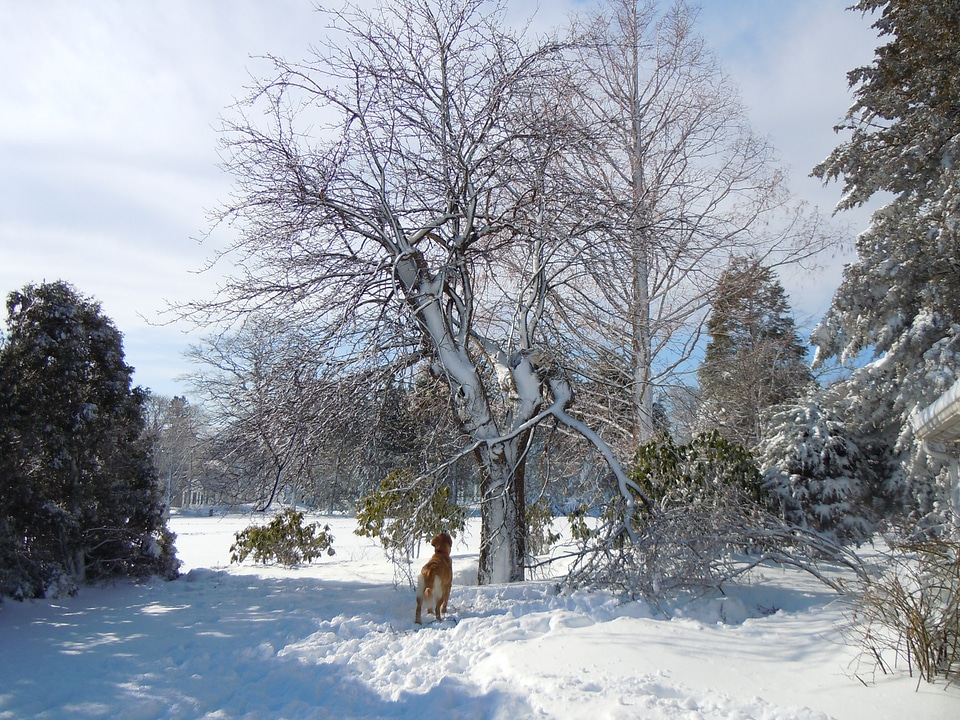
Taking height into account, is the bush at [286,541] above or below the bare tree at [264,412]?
below

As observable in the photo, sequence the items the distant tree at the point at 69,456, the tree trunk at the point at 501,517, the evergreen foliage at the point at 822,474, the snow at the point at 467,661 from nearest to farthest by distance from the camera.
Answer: the snow at the point at 467,661, the distant tree at the point at 69,456, the tree trunk at the point at 501,517, the evergreen foliage at the point at 822,474

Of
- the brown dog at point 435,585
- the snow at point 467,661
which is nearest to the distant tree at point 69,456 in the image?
the snow at point 467,661

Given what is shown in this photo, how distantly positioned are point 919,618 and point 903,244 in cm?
1101

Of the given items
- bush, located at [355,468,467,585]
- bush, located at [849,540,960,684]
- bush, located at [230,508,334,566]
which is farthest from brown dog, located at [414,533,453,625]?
bush, located at [230,508,334,566]

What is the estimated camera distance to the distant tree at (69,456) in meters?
7.24

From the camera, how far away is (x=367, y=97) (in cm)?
735

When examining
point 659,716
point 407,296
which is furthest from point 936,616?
point 407,296

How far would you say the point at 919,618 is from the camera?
356 cm

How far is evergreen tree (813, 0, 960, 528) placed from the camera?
11281mm

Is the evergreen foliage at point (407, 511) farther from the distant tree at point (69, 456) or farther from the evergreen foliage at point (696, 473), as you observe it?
the distant tree at point (69, 456)

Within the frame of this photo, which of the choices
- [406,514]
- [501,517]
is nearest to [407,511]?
[406,514]

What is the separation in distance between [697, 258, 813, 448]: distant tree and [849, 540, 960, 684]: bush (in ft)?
21.4

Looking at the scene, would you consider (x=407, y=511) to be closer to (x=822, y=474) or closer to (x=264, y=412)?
(x=264, y=412)

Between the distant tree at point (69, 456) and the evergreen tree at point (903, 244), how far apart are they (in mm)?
12656
